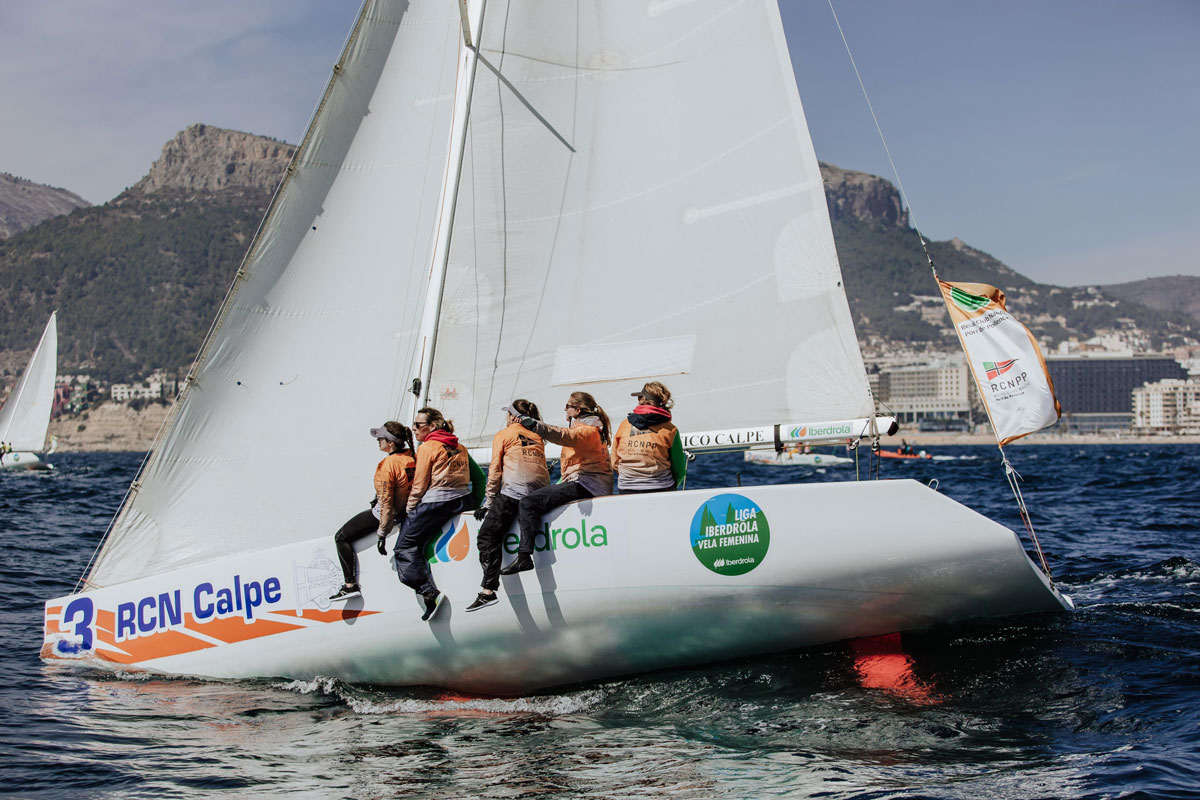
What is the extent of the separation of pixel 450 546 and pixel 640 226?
3.01 m

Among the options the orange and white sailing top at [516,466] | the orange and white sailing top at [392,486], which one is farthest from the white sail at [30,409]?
the orange and white sailing top at [516,466]

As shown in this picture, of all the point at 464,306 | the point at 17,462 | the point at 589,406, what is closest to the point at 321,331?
the point at 464,306

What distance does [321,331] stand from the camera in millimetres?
8484

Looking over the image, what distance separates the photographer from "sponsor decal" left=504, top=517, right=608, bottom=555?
271 inches

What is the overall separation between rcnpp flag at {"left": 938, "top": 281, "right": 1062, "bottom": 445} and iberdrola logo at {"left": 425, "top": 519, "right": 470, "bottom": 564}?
3.77 meters

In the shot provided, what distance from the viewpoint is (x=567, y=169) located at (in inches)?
335

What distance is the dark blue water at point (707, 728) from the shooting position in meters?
5.16

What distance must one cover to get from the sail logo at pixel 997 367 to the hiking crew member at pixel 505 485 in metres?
3.31

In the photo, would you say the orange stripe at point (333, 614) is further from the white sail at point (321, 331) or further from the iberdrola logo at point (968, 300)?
the iberdrola logo at point (968, 300)

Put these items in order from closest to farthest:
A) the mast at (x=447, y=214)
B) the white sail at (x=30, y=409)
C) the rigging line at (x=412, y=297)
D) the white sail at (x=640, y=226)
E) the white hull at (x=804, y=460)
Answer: the white sail at (x=640, y=226)
the mast at (x=447, y=214)
the rigging line at (x=412, y=297)
the white sail at (x=30, y=409)
the white hull at (x=804, y=460)

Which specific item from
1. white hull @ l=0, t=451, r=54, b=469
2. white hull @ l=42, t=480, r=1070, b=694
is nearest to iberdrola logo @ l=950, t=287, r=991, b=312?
white hull @ l=42, t=480, r=1070, b=694

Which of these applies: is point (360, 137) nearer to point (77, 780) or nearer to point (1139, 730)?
point (77, 780)

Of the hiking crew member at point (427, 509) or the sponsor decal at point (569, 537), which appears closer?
the sponsor decal at point (569, 537)

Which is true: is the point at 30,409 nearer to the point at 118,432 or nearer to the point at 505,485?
the point at 505,485
